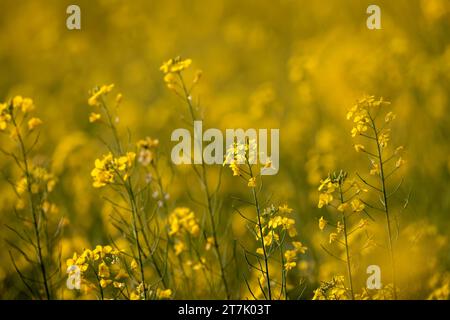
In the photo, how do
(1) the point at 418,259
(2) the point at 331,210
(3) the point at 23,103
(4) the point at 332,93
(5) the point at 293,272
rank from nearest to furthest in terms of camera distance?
(3) the point at 23,103
(1) the point at 418,259
(5) the point at 293,272
(2) the point at 331,210
(4) the point at 332,93

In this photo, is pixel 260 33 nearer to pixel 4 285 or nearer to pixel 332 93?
pixel 332 93

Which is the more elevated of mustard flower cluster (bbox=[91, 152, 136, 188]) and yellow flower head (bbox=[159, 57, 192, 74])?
yellow flower head (bbox=[159, 57, 192, 74])

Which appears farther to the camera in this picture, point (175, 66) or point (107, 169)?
point (175, 66)

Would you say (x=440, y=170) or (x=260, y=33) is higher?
(x=260, y=33)

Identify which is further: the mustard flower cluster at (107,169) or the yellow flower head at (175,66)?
the yellow flower head at (175,66)

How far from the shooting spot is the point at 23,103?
A: 114 inches

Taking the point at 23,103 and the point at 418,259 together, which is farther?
the point at 418,259

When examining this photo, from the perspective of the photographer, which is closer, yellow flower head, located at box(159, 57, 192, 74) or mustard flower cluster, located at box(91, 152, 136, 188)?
mustard flower cluster, located at box(91, 152, 136, 188)

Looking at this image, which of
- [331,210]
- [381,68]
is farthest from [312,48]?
[331,210]

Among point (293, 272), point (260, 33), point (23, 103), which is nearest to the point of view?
point (23, 103)

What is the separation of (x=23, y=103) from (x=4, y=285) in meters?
1.44

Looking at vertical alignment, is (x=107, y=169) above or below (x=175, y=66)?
below

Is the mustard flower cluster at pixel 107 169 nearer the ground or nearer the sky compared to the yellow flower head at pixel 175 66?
nearer the ground
